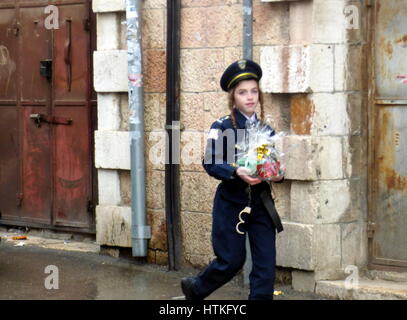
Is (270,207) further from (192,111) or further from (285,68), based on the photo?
(192,111)

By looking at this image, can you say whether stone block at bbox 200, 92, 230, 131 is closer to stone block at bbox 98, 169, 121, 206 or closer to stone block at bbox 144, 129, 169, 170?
stone block at bbox 144, 129, 169, 170

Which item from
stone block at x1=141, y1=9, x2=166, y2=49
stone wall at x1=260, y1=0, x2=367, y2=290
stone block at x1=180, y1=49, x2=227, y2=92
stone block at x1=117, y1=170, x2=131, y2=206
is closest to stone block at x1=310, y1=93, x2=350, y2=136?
stone wall at x1=260, y1=0, x2=367, y2=290

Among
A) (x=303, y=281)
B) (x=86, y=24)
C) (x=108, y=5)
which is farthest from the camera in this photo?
(x=86, y=24)

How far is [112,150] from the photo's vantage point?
373 inches

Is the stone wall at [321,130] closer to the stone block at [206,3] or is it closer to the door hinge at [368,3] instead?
the door hinge at [368,3]

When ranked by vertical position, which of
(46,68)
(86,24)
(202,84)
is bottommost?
(202,84)

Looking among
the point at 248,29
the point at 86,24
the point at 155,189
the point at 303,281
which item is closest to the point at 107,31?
→ the point at 86,24

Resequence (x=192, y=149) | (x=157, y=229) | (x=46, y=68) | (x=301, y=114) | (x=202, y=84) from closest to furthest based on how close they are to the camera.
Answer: (x=301, y=114)
(x=202, y=84)
(x=192, y=149)
(x=157, y=229)
(x=46, y=68)

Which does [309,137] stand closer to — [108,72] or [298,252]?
[298,252]

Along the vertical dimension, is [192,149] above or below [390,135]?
below

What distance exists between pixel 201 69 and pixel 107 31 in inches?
49.1

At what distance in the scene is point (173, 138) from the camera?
8930 mm

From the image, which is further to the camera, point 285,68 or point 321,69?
point 285,68

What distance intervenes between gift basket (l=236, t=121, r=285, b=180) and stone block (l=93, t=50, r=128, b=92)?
298cm
